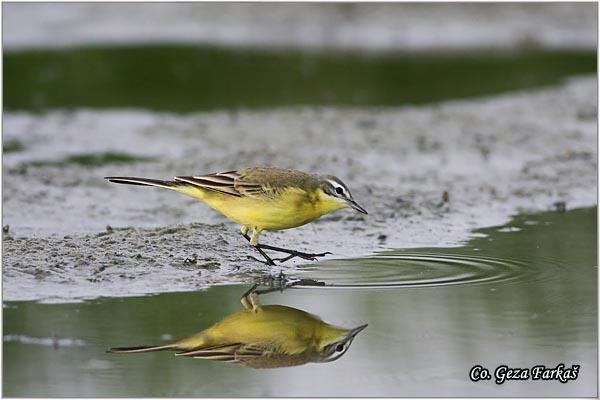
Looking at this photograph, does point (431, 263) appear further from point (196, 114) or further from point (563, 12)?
point (563, 12)

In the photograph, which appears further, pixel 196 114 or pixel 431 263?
pixel 196 114

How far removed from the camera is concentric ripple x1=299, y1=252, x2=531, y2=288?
8.98 metres

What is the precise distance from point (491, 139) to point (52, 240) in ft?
24.6

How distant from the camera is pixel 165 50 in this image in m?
24.8

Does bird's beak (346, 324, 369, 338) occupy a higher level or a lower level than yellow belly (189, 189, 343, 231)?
lower

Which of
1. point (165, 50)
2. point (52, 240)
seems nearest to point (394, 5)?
point (165, 50)

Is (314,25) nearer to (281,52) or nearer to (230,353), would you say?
(281,52)

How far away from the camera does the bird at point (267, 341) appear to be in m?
7.20

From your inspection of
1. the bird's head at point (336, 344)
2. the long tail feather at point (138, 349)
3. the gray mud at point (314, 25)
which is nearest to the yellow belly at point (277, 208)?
the bird's head at point (336, 344)

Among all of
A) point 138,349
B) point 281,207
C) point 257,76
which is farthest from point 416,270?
point 257,76

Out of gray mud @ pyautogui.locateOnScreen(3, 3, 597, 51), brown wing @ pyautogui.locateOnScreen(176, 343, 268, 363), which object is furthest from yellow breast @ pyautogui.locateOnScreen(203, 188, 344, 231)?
gray mud @ pyautogui.locateOnScreen(3, 3, 597, 51)

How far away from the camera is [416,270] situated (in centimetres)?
940

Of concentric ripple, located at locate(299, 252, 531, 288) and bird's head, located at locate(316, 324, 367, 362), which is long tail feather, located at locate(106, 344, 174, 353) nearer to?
bird's head, located at locate(316, 324, 367, 362)

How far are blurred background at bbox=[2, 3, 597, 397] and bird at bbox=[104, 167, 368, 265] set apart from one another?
44cm
